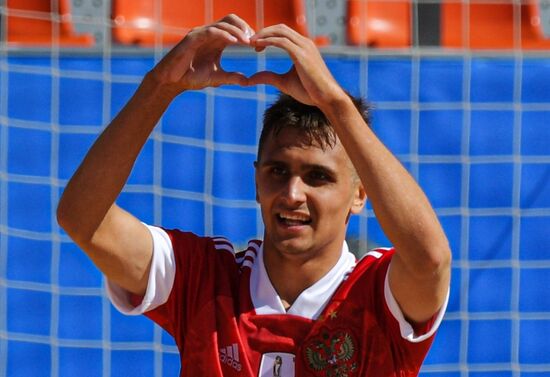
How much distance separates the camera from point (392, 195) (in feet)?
6.41

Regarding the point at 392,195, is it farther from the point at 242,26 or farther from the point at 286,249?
the point at 242,26

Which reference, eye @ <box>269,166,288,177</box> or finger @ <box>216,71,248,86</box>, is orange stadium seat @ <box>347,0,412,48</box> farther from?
finger @ <box>216,71,248,86</box>

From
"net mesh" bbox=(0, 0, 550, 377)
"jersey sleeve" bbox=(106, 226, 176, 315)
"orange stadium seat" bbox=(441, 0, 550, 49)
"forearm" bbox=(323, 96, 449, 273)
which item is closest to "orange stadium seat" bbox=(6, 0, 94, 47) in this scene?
"net mesh" bbox=(0, 0, 550, 377)

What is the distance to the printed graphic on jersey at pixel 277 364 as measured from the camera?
210 cm

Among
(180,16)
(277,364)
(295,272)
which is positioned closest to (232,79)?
(295,272)

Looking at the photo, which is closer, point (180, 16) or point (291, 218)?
point (291, 218)

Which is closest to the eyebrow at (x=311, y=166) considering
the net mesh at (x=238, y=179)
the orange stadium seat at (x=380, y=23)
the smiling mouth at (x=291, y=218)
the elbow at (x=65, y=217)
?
the smiling mouth at (x=291, y=218)

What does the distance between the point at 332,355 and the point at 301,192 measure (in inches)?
12.9

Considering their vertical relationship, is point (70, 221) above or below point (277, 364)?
above

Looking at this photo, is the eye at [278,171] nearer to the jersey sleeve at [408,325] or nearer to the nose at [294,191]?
the nose at [294,191]

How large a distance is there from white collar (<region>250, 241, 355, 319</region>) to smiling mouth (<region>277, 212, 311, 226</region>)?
0.51 feet

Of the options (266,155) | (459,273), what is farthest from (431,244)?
(459,273)

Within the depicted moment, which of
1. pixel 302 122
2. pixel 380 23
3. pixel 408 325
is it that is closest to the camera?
pixel 408 325

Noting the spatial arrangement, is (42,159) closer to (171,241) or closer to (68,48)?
(68,48)
